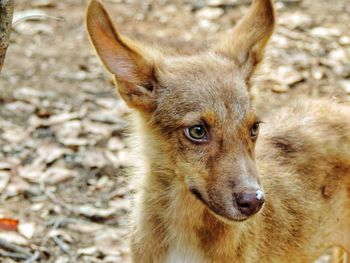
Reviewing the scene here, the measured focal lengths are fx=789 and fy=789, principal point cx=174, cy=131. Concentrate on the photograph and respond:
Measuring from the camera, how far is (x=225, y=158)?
4.79 metres

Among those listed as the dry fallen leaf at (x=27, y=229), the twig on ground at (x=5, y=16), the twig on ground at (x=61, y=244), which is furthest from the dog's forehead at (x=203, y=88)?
the dry fallen leaf at (x=27, y=229)

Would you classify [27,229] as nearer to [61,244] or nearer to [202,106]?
[61,244]

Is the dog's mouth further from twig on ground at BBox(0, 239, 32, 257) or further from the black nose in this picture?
twig on ground at BBox(0, 239, 32, 257)

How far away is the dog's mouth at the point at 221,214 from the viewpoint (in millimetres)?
4699

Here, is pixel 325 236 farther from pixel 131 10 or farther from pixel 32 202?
pixel 131 10

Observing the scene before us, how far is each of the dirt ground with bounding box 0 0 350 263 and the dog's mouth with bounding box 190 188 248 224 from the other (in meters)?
1.02

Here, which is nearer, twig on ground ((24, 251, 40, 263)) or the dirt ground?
twig on ground ((24, 251, 40, 263))

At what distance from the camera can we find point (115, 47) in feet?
16.5

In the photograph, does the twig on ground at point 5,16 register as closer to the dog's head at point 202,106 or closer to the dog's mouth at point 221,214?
the dog's head at point 202,106

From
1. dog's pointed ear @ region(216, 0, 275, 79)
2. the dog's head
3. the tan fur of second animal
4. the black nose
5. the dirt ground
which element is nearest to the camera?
the black nose

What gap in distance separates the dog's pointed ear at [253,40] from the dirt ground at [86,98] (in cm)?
20

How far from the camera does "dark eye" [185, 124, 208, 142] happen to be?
4.88m

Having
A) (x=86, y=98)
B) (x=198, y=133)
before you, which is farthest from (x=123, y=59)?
(x=86, y=98)

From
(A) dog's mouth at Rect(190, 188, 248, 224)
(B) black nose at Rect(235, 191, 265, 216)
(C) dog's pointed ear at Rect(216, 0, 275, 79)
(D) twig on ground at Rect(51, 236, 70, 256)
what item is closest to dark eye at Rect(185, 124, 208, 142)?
(A) dog's mouth at Rect(190, 188, 248, 224)
